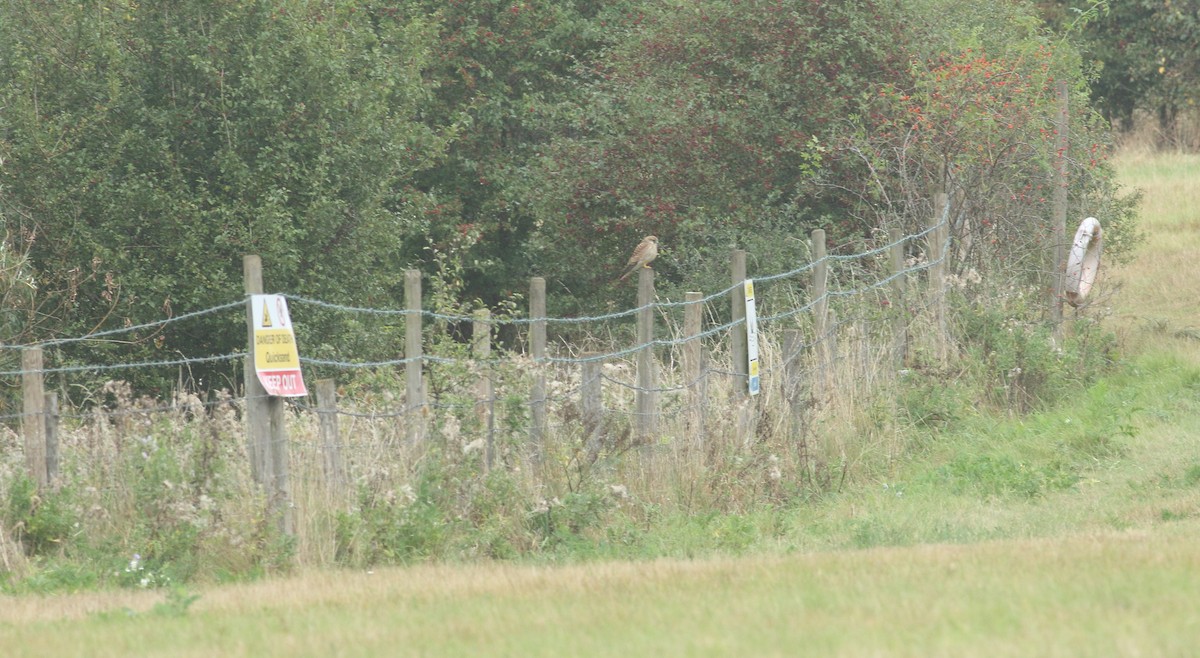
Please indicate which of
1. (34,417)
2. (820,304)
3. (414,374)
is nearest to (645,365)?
(414,374)

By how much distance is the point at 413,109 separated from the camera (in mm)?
22047

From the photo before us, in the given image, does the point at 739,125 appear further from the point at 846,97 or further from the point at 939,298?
the point at 939,298

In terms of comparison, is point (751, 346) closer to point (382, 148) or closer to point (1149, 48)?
point (382, 148)

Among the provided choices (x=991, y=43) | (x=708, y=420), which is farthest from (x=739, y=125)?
(x=708, y=420)

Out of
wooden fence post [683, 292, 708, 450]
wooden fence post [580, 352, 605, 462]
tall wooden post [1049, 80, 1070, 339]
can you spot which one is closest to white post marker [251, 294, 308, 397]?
wooden fence post [580, 352, 605, 462]

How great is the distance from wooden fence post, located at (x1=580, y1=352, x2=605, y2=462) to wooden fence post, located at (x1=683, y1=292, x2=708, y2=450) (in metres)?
0.82

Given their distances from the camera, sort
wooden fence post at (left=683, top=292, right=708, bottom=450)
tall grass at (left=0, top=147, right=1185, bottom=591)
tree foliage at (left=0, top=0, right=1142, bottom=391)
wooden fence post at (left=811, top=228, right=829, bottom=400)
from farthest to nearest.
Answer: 1. tree foliage at (left=0, top=0, right=1142, bottom=391)
2. wooden fence post at (left=811, top=228, right=829, bottom=400)
3. wooden fence post at (left=683, top=292, right=708, bottom=450)
4. tall grass at (left=0, top=147, right=1185, bottom=591)

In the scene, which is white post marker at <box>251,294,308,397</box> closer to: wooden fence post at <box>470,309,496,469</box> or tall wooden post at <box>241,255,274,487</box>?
tall wooden post at <box>241,255,274,487</box>

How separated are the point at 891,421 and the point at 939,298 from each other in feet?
6.34

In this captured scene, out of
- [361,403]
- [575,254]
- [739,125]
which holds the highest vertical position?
[739,125]

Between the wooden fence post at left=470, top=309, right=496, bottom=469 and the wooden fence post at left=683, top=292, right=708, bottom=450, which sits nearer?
the wooden fence post at left=470, top=309, right=496, bottom=469

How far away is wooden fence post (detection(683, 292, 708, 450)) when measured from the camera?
11023 mm

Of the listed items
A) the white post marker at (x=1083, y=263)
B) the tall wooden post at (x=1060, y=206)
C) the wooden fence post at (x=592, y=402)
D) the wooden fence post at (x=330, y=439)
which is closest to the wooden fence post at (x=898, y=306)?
the white post marker at (x=1083, y=263)

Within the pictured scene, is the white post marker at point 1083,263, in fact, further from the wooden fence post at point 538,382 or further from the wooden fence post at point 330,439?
the wooden fence post at point 330,439
